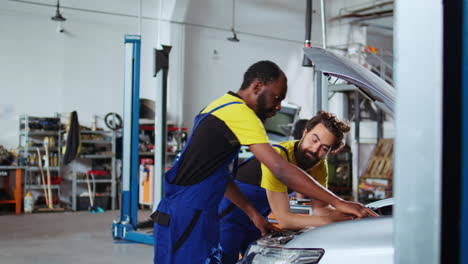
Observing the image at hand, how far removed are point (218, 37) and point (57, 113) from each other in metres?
4.14

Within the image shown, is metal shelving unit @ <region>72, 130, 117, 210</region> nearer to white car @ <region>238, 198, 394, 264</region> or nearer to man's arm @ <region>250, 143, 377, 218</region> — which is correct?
man's arm @ <region>250, 143, 377, 218</region>

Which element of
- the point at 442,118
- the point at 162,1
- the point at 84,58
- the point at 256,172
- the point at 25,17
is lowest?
the point at 256,172

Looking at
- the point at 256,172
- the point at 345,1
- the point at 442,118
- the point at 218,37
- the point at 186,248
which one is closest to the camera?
the point at 442,118

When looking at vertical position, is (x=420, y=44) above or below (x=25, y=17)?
below

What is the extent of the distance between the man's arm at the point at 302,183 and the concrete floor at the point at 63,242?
345 centimetres

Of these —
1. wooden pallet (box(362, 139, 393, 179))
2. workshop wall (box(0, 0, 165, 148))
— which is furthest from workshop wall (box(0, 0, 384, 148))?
wooden pallet (box(362, 139, 393, 179))

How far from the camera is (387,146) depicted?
12.0 meters

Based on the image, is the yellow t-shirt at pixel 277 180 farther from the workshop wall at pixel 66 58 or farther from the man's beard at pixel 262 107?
the workshop wall at pixel 66 58

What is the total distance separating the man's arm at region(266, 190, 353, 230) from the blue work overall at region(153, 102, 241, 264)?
0.99ft

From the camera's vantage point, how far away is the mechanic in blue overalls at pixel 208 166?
1938 mm

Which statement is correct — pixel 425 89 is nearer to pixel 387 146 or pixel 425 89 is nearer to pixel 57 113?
pixel 57 113

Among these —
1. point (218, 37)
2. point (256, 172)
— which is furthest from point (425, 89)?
point (218, 37)

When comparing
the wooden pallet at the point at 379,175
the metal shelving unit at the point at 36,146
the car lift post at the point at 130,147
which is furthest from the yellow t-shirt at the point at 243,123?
the wooden pallet at the point at 379,175

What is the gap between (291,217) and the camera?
2117mm
